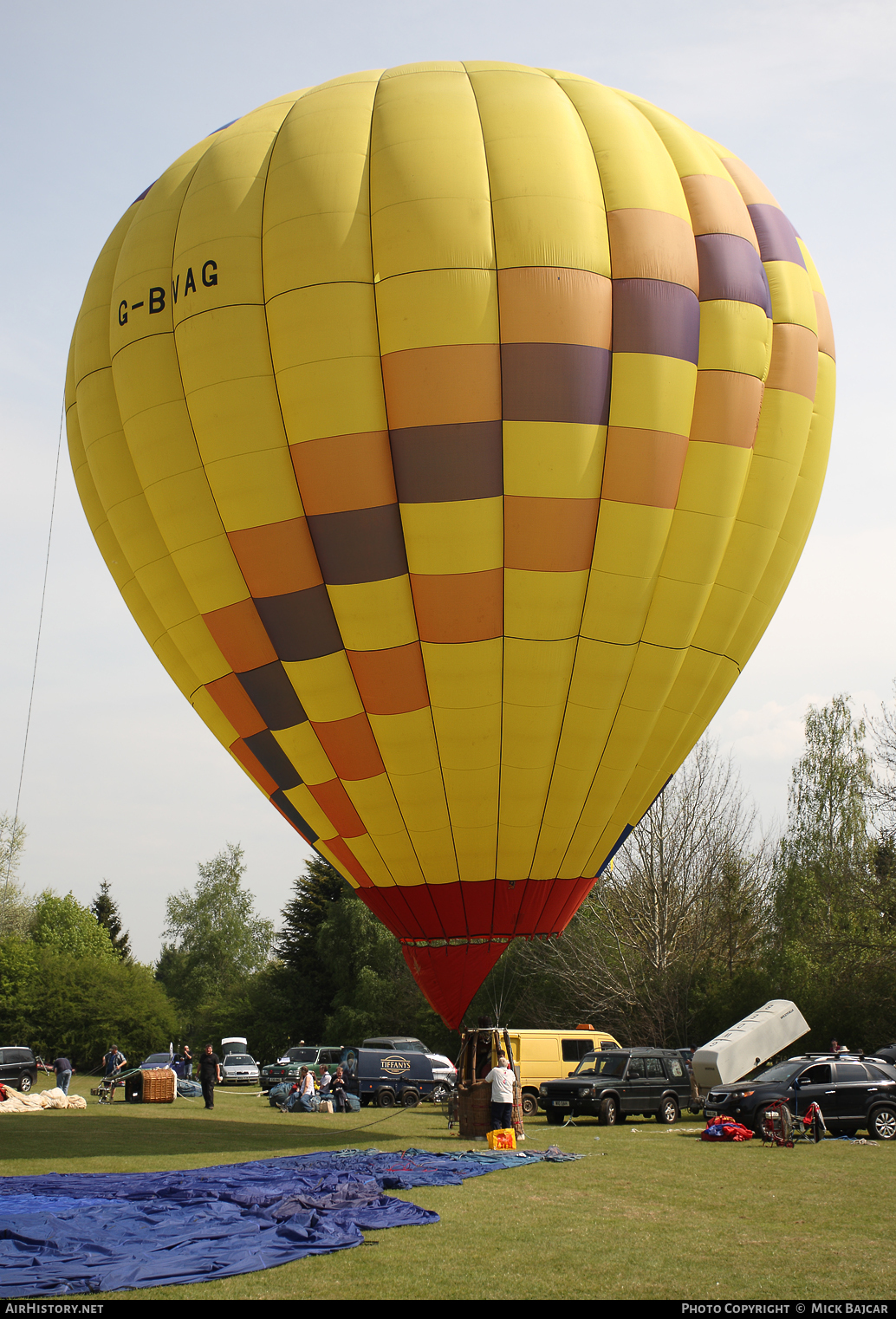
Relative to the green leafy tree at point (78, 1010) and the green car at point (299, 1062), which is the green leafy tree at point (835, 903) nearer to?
the green car at point (299, 1062)

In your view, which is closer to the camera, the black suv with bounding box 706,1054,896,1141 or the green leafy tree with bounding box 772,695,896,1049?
the black suv with bounding box 706,1054,896,1141

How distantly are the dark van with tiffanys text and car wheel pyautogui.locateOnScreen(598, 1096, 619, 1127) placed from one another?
5555 millimetres

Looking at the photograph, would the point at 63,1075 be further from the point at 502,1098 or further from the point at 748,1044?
the point at 502,1098

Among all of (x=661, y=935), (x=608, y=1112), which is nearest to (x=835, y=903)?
(x=661, y=935)

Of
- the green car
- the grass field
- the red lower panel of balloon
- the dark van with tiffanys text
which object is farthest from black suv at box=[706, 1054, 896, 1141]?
the green car

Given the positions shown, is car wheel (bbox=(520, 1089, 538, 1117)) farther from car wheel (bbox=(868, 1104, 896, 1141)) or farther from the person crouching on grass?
the person crouching on grass

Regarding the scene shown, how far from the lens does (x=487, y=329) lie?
30.4 ft

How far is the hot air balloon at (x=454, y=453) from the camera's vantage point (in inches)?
368

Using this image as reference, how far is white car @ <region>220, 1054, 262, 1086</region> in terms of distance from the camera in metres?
30.8

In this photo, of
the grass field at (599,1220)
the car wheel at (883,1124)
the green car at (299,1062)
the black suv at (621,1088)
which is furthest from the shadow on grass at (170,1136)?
the green car at (299,1062)

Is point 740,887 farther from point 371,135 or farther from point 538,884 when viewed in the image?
point 371,135

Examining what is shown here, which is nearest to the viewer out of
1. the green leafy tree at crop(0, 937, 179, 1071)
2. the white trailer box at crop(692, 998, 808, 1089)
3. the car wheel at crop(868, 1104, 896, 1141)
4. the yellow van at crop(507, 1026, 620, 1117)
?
the car wheel at crop(868, 1104, 896, 1141)
